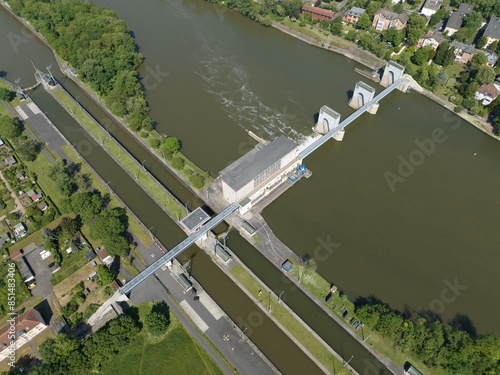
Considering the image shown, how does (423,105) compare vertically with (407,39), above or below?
below

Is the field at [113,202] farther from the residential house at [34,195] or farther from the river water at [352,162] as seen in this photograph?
the river water at [352,162]

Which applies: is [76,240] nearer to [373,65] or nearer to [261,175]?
[261,175]

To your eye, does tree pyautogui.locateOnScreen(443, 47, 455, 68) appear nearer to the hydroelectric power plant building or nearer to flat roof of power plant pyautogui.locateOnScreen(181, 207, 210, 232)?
the hydroelectric power plant building

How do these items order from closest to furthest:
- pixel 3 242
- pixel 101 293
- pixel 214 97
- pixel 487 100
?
pixel 101 293 < pixel 3 242 < pixel 487 100 < pixel 214 97

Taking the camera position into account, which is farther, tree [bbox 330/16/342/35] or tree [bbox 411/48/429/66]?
tree [bbox 330/16/342/35]

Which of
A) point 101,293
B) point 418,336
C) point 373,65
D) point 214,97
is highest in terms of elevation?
point 373,65

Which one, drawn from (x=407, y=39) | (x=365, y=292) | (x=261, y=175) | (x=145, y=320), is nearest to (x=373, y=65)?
(x=407, y=39)

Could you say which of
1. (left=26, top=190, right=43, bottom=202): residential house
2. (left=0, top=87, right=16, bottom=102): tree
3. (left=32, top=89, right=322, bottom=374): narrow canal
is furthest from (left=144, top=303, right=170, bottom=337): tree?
(left=0, top=87, right=16, bottom=102): tree

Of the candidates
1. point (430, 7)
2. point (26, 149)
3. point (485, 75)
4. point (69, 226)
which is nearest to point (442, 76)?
point (485, 75)
